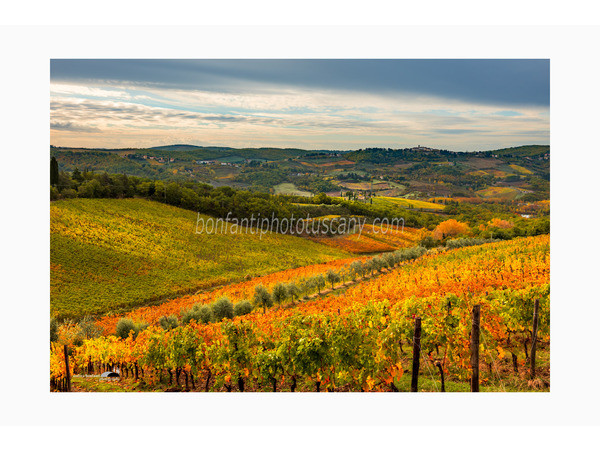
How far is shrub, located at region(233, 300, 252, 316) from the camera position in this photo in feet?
40.9

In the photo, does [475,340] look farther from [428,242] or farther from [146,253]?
[146,253]

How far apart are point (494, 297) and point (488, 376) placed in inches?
75.7

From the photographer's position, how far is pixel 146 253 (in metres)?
16.9

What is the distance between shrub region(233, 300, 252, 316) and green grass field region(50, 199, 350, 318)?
358 centimetres

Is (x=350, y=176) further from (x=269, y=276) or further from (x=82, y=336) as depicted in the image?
(x=82, y=336)

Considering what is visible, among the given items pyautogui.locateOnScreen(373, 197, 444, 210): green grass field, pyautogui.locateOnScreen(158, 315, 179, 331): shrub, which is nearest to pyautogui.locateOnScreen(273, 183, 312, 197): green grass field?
pyautogui.locateOnScreen(373, 197, 444, 210): green grass field

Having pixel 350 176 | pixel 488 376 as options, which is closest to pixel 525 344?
pixel 488 376

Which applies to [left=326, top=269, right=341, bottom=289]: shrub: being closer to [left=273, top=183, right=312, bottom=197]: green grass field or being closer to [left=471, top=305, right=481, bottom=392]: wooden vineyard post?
[left=273, top=183, right=312, bottom=197]: green grass field

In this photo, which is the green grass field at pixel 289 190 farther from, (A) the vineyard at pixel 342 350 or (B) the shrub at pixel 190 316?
(A) the vineyard at pixel 342 350

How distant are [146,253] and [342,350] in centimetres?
1273

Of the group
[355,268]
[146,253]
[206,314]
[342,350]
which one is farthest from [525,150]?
[146,253]

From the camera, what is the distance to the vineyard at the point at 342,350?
6.66 meters

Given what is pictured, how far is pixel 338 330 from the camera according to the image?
21.8 feet

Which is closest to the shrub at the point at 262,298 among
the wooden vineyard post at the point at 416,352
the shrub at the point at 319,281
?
the shrub at the point at 319,281
